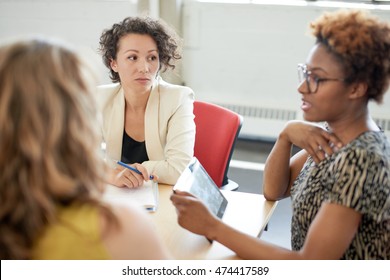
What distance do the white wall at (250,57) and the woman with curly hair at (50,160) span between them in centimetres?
328

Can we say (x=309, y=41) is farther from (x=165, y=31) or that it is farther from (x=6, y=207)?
(x=6, y=207)

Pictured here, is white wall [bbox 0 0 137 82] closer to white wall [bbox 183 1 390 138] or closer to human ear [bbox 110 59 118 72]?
white wall [bbox 183 1 390 138]

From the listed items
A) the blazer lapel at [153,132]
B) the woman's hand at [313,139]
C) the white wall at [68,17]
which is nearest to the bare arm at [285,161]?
the woman's hand at [313,139]

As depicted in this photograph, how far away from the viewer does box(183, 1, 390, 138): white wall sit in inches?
158

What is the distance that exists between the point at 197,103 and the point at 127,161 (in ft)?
1.53

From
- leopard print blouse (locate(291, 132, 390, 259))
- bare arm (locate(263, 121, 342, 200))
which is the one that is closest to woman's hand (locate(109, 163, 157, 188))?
bare arm (locate(263, 121, 342, 200))

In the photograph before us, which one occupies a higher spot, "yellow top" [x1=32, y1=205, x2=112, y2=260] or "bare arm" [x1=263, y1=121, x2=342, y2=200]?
"yellow top" [x1=32, y1=205, x2=112, y2=260]

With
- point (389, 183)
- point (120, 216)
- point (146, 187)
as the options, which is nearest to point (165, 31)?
point (146, 187)

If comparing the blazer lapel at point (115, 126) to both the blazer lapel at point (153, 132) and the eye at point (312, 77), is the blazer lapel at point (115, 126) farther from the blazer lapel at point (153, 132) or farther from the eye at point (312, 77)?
the eye at point (312, 77)

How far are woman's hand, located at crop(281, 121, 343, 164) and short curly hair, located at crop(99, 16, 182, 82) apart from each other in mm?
876

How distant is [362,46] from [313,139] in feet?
1.14

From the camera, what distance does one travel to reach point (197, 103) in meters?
2.49

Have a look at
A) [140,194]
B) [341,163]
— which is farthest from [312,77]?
[140,194]

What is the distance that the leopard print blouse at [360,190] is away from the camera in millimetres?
1322
